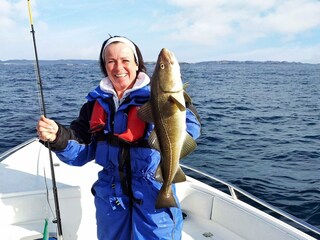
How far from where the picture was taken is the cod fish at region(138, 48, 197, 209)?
2459 mm

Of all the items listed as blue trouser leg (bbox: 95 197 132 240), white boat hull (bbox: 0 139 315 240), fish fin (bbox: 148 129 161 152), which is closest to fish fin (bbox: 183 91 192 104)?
fish fin (bbox: 148 129 161 152)

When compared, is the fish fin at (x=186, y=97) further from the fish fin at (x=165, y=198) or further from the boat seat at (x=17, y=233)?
the boat seat at (x=17, y=233)

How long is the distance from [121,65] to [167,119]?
0.80 metres

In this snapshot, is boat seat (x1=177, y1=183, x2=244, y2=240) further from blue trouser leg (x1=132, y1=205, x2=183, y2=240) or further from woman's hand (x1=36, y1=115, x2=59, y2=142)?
woman's hand (x1=36, y1=115, x2=59, y2=142)

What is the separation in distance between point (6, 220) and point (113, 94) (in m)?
2.62

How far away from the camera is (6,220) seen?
4.59 m

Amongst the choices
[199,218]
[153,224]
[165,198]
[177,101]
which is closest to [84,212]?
[199,218]

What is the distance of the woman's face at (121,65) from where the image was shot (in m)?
3.05

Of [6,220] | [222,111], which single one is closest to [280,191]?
[6,220]

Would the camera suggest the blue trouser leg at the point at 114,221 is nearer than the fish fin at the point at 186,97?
No

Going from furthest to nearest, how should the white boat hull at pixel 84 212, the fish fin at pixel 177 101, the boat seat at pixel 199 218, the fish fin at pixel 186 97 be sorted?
the boat seat at pixel 199 218 → the white boat hull at pixel 84 212 → the fish fin at pixel 186 97 → the fish fin at pixel 177 101

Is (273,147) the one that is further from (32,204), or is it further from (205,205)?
(32,204)

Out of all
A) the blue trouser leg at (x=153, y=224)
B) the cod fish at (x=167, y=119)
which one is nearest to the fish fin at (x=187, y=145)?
the cod fish at (x=167, y=119)

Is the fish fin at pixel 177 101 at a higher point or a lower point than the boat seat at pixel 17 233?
higher
